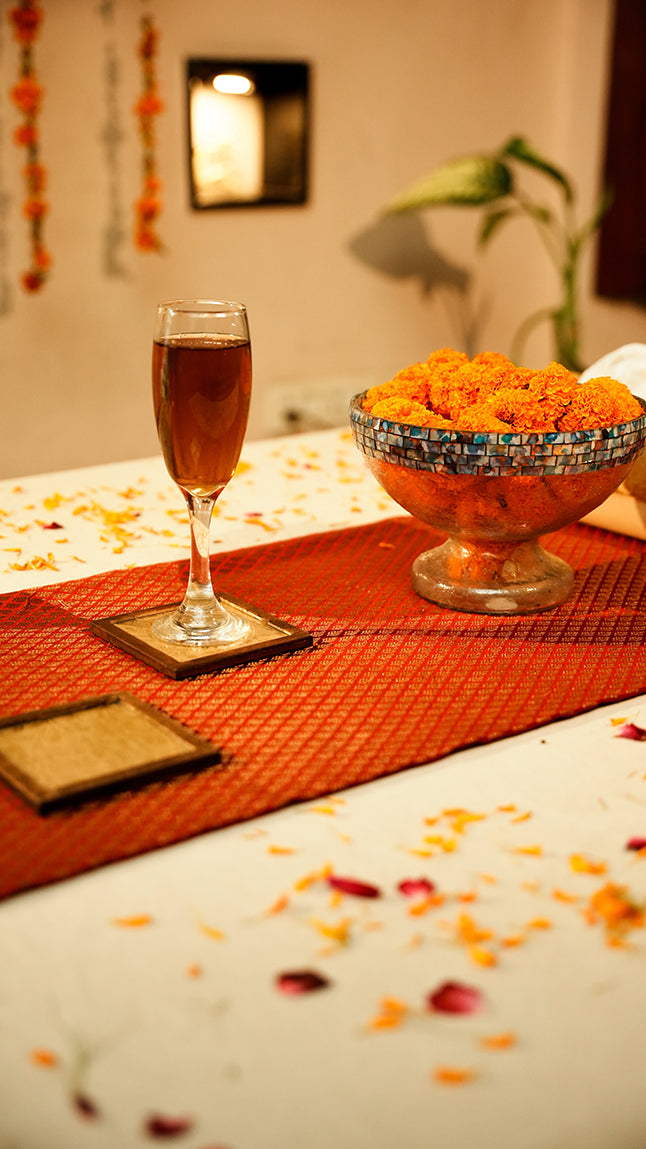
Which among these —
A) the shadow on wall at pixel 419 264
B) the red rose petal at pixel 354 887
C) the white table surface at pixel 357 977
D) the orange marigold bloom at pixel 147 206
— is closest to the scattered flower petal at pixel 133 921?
the white table surface at pixel 357 977

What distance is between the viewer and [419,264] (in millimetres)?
3607

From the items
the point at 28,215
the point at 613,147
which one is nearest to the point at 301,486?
the point at 28,215

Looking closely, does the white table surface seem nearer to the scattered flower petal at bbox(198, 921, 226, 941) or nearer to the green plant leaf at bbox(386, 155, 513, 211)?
the scattered flower petal at bbox(198, 921, 226, 941)

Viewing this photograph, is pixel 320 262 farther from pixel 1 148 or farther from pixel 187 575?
pixel 187 575

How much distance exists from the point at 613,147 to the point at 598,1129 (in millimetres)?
3557

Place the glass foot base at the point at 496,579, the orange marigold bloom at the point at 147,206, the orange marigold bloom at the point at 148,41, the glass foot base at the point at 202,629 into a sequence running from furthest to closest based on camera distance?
1. the orange marigold bloom at the point at 147,206
2. the orange marigold bloom at the point at 148,41
3. the glass foot base at the point at 496,579
4. the glass foot base at the point at 202,629

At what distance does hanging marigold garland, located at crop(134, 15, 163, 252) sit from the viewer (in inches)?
115

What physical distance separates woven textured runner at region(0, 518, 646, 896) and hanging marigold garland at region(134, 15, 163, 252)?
6.85 feet

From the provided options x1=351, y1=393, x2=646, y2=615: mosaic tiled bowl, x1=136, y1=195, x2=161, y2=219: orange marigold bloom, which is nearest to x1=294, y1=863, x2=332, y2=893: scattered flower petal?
x1=351, y1=393, x2=646, y2=615: mosaic tiled bowl

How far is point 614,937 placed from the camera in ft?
1.95

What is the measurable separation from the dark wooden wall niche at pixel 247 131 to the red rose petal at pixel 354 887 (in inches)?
109

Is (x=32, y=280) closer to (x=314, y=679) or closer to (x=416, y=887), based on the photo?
(x=314, y=679)

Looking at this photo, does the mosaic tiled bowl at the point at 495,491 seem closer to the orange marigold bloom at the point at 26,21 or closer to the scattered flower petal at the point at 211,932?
the scattered flower petal at the point at 211,932

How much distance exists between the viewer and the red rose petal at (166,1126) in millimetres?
468
